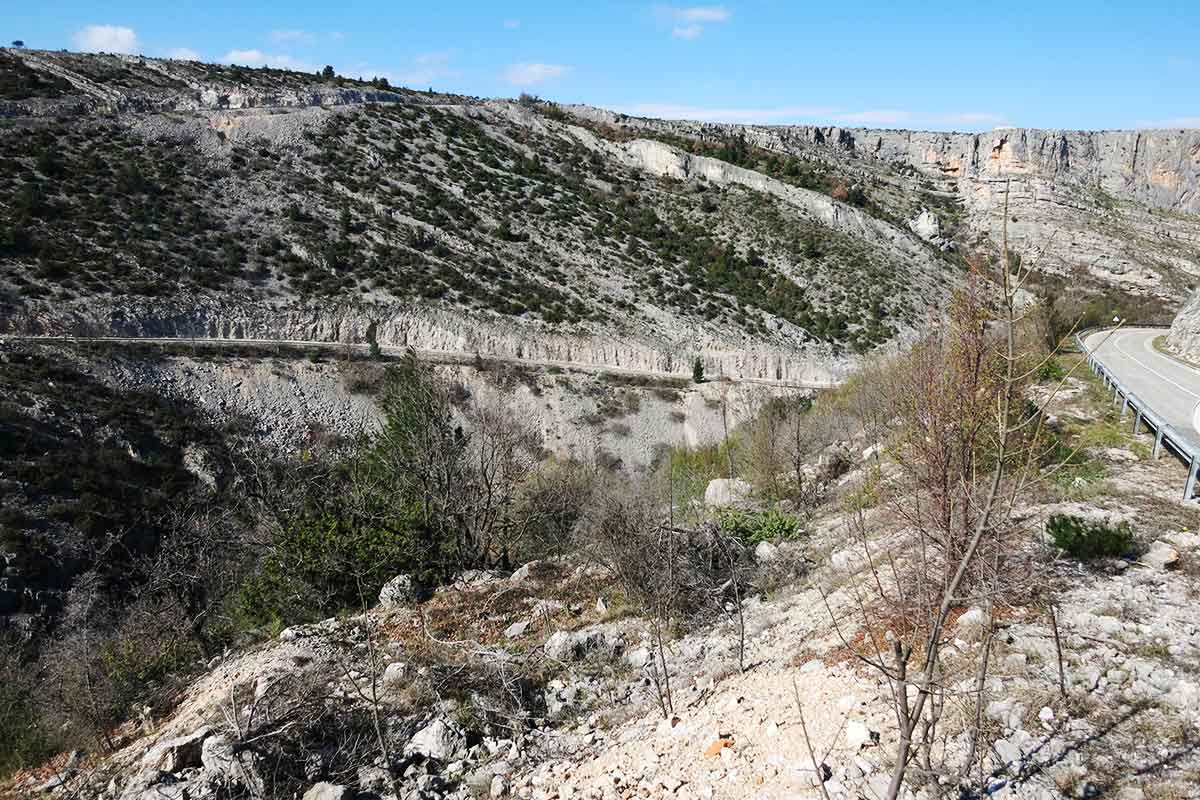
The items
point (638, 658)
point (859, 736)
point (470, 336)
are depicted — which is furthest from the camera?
point (470, 336)

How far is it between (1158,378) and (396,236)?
38.3 meters

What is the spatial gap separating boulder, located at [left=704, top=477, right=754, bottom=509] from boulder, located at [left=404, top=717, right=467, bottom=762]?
1061cm

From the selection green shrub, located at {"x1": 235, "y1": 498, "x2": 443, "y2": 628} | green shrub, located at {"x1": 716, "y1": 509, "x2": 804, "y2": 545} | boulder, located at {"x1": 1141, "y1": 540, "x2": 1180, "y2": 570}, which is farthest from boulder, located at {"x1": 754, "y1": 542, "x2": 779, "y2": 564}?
green shrub, located at {"x1": 235, "y1": 498, "x2": 443, "y2": 628}

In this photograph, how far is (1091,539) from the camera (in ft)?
25.9

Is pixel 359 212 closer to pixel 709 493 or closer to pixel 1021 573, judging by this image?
pixel 709 493

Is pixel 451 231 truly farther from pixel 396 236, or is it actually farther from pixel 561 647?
pixel 561 647

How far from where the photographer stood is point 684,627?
9398 mm

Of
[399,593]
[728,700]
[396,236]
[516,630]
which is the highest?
[396,236]

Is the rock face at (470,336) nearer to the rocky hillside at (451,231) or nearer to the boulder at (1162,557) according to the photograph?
the rocky hillside at (451,231)

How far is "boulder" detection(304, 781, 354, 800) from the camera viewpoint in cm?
624

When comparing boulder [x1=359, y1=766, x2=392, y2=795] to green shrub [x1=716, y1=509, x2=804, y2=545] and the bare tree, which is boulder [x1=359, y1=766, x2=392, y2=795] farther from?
green shrub [x1=716, y1=509, x2=804, y2=545]

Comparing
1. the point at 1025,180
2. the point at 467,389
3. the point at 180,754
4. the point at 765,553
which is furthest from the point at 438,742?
the point at 1025,180

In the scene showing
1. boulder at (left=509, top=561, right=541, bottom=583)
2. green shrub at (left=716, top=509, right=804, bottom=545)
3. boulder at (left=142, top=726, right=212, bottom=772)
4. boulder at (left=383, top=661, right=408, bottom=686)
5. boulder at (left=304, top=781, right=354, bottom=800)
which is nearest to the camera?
boulder at (left=304, top=781, right=354, bottom=800)

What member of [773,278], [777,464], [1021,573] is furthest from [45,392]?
[773,278]
